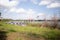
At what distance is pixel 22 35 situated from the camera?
2008 mm

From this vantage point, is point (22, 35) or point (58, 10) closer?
point (22, 35)

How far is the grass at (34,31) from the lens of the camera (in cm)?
203

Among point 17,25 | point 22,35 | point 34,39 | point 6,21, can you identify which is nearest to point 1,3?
point 6,21

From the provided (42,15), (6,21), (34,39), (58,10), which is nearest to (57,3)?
(58,10)

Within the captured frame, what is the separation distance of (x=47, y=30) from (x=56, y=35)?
0.17 metres

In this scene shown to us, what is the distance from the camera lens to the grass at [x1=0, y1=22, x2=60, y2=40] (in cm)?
203

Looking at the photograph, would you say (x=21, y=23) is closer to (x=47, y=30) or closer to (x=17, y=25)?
(x=17, y=25)

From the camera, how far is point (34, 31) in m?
2.06

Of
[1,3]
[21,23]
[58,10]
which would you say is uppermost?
[1,3]

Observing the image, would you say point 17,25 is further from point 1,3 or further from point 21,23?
point 1,3

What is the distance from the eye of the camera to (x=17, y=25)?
208 centimetres

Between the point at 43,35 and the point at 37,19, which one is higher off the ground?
the point at 37,19

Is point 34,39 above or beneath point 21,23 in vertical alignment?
beneath

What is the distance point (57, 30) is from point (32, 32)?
429 mm
